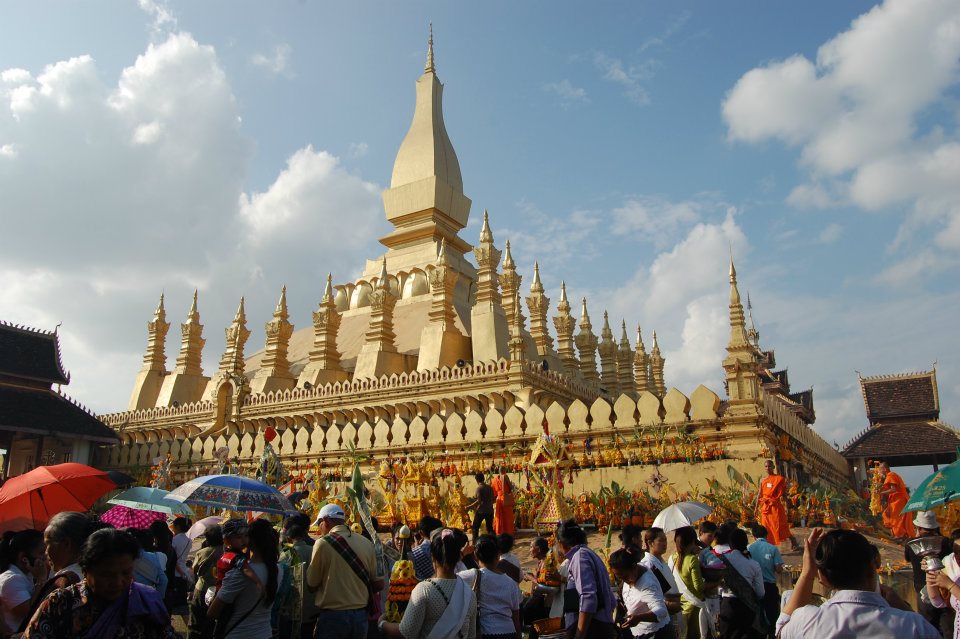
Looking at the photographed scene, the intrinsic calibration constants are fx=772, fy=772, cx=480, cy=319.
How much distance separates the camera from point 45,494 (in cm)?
805

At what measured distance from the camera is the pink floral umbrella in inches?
353

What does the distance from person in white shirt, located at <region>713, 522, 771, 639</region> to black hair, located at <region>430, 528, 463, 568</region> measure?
2.54m

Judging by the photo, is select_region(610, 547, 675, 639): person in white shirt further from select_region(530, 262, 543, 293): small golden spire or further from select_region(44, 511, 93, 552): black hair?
select_region(530, 262, 543, 293): small golden spire

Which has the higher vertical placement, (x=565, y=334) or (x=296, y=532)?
(x=565, y=334)

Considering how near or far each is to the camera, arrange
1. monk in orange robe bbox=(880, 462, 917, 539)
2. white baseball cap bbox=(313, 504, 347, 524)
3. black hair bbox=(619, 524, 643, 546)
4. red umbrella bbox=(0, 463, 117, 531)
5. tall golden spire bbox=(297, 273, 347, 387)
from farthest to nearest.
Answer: tall golden spire bbox=(297, 273, 347, 387) < monk in orange robe bbox=(880, 462, 917, 539) < red umbrella bbox=(0, 463, 117, 531) < black hair bbox=(619, 524, 643, 546) < white baseball cap bbox=(313, 504, 347, 524)

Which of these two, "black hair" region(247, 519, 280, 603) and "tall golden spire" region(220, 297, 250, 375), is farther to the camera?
"tall golden spire" region(220, 297, 250, 375)

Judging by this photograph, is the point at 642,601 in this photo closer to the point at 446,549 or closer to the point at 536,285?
the point at 446,549

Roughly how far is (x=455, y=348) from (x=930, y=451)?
19.6 meters

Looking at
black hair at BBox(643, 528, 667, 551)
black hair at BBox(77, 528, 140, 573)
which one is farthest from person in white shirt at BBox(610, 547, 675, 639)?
black hair at BBox(77, 528, 140, 573)

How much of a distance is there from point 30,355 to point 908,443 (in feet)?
111

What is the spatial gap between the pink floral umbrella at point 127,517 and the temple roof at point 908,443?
2964 cm

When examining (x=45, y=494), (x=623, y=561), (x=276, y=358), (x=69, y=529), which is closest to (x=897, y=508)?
(x=623, y=561)

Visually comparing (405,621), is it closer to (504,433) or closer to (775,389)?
(504,433)

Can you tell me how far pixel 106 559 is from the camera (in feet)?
11.8
